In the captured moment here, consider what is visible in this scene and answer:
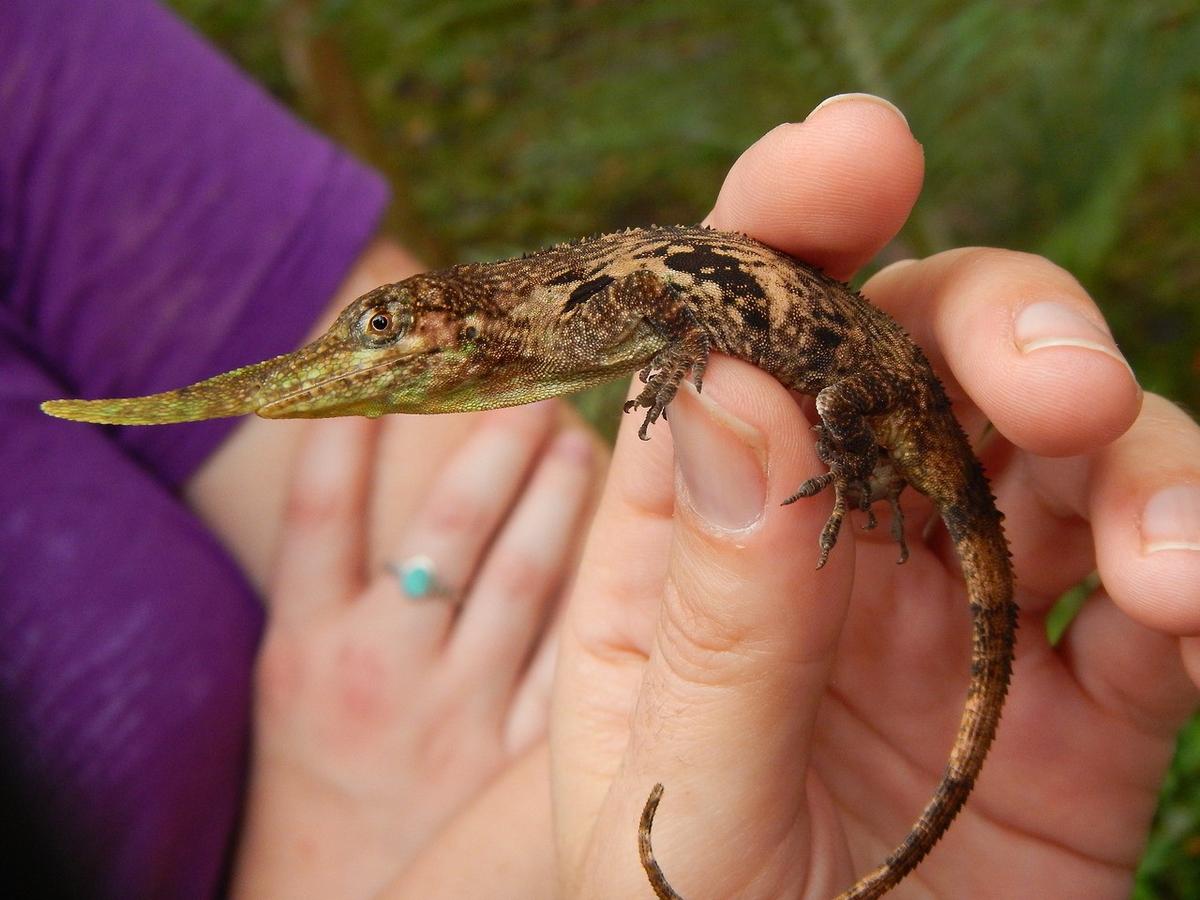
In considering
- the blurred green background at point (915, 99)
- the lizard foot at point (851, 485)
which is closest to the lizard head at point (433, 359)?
the lizard foot at point (851, 485)

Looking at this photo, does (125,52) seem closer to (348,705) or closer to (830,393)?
(348,705)

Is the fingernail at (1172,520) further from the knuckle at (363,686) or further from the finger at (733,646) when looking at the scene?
the knuckle at (363,686)

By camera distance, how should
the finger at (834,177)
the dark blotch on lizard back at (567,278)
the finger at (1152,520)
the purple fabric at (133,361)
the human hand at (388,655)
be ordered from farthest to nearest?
1. the human hand at (388,655)
2. the purple fabric at (133,361)
3. the dark blotch on lizard back at (567,278)
4. the finger at (834,177)
5. the finger at (1152,520)

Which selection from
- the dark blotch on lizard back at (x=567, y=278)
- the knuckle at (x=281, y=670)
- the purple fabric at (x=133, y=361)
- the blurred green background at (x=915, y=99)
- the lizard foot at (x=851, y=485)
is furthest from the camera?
the blurred green background at (x=915, y=99)

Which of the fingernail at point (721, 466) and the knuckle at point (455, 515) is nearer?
the fingernail at point (721, 466)

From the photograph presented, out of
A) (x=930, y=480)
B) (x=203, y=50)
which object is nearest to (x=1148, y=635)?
(x=930, y=480)

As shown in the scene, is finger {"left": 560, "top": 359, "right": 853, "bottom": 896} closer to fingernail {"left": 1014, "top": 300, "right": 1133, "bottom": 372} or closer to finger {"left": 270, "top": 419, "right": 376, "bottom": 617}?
fingernail {"left": 1014, "top": 300, "right": 1133, "bottom": 372}
